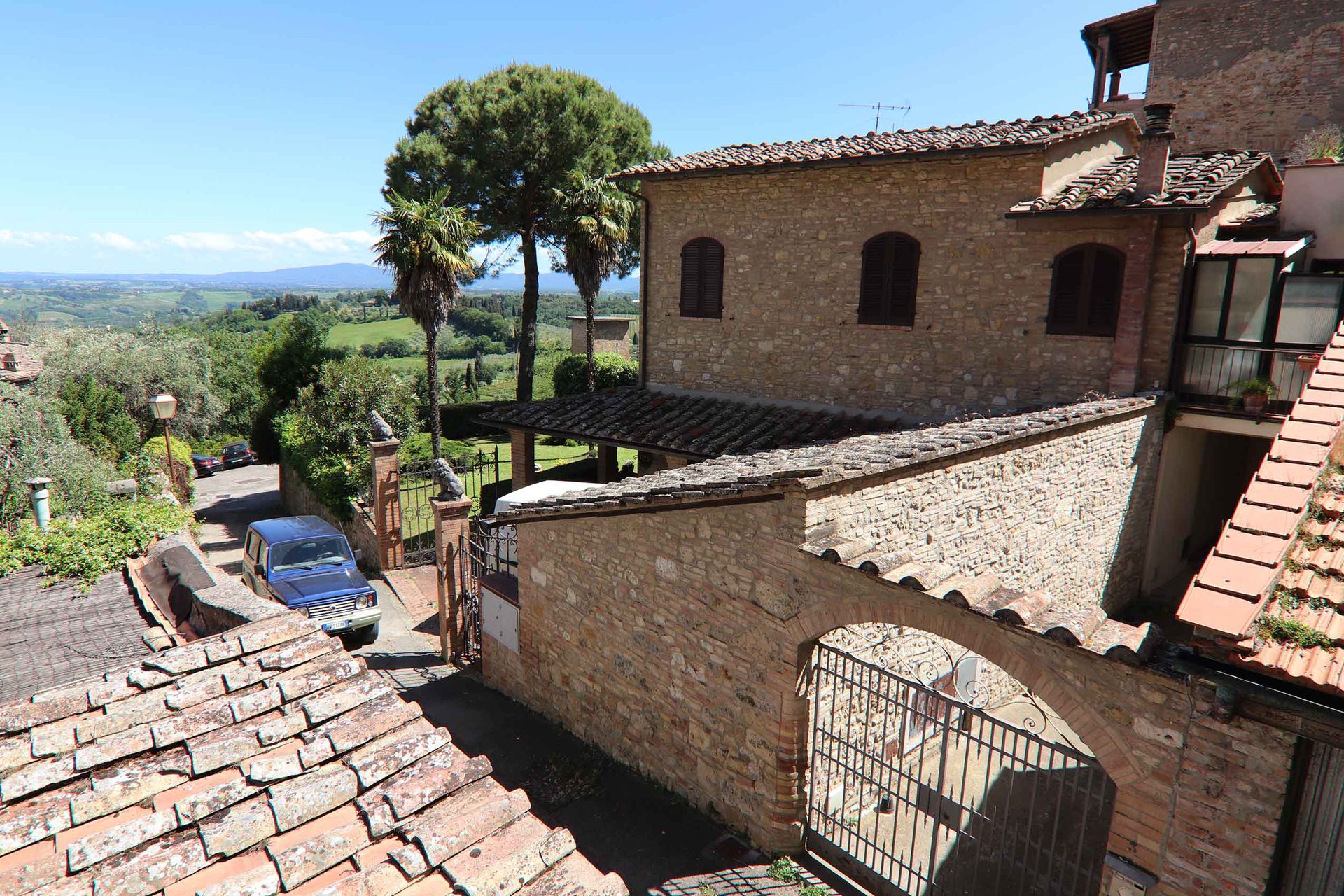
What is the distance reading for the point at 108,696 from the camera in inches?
150

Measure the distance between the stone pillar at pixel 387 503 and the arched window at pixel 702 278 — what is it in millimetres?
6585

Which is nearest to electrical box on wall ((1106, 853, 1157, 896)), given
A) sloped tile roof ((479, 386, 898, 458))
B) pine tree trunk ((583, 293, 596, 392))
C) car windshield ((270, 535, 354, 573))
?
sloped tile roof ((479, 386, 898, 458))

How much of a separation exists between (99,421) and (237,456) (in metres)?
17.2

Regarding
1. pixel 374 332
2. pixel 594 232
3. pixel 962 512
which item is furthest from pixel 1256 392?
pixel 374 332

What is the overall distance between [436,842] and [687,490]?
4.09 metres

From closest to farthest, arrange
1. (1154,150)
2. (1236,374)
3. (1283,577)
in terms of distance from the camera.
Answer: (1283,577) < (1154,150) < (1236,374)

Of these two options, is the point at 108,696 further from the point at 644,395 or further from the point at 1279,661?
the point at 644,395

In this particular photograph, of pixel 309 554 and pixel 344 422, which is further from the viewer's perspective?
pixel 344 422

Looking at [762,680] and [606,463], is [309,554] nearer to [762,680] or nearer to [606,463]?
[606,463]

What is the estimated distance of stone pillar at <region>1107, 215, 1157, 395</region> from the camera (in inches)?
393

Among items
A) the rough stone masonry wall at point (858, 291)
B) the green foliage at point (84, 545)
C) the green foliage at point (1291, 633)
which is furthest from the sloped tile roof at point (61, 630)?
the rough stone masonry wall at point (858, 291)

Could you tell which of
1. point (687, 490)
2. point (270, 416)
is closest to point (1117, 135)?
point (687, 490)

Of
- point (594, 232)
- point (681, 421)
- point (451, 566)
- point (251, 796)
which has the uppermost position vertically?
point (594, 232)

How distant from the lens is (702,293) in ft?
47.5
